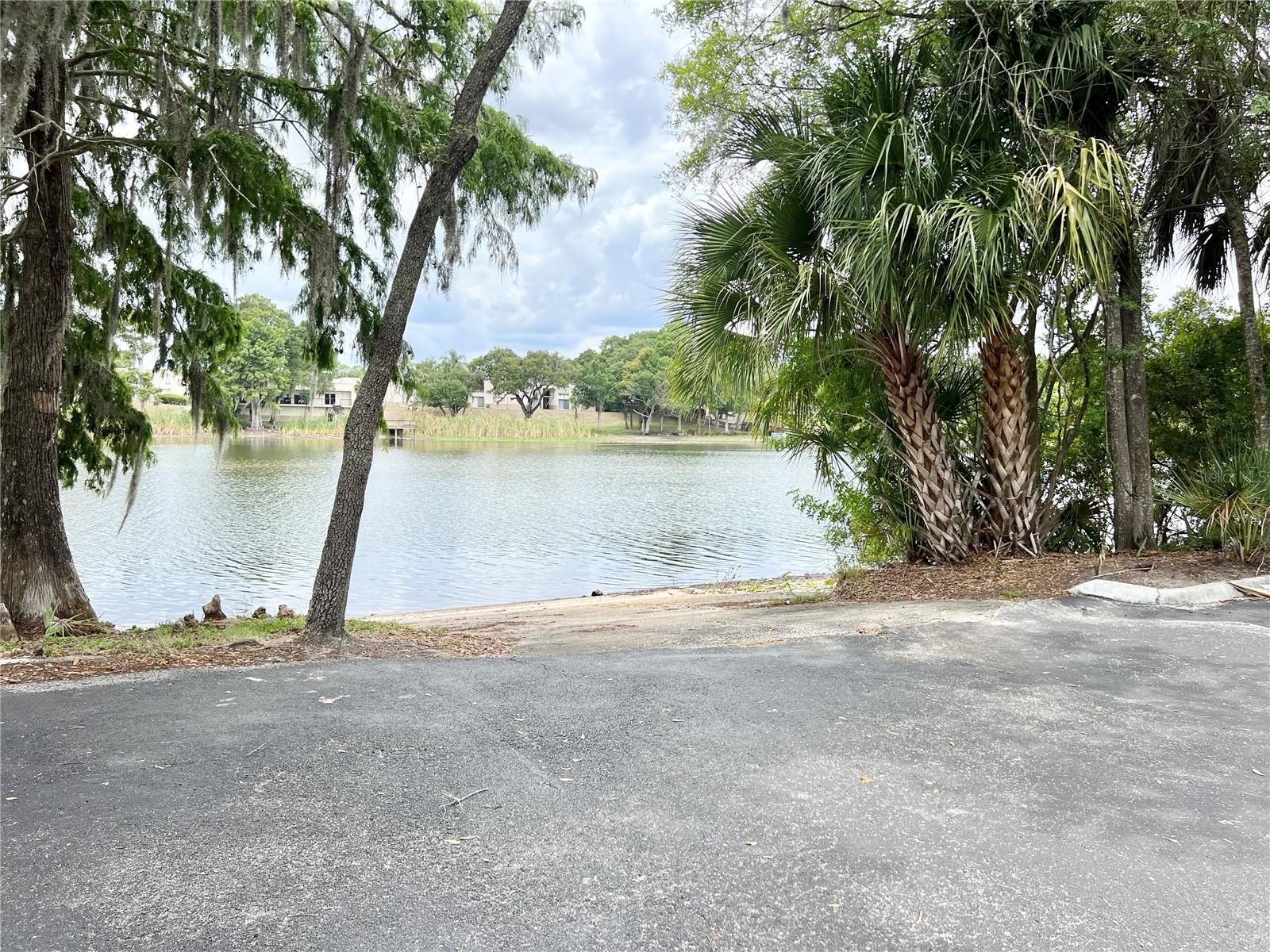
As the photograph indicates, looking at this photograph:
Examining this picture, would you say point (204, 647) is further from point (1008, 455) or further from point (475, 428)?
point (475, 428)

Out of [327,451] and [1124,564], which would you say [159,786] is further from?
[327,451]

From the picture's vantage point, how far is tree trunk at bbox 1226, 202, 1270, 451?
8.60m

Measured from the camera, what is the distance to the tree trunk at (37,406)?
25.0 ft

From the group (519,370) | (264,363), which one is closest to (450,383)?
(519,370)

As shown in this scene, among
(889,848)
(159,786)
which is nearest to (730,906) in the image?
(889,848)

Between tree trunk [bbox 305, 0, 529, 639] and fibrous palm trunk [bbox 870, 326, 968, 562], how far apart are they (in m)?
4.74

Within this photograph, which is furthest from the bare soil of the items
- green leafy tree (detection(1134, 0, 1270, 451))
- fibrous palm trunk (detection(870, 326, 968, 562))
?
green leafy tree (detection(1134, 0, 1270, 451))

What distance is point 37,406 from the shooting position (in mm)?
7723

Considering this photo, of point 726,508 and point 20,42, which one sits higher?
point 20,42

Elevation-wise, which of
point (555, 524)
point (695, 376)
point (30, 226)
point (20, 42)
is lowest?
point (555, 524)

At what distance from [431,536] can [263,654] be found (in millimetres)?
13413

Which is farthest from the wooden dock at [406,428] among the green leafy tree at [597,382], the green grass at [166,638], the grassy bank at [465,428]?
the green grass at [166,638]

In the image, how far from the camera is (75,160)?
28.1 feet

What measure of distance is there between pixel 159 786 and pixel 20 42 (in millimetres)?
4632
